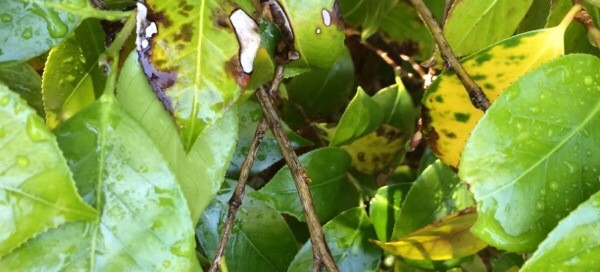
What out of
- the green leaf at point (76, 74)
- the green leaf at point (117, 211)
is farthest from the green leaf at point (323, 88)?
the green leaf at point (117, 211)

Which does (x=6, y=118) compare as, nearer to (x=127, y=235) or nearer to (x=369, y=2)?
(x=127, y=235)

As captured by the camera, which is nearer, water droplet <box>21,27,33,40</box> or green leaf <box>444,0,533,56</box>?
water droplet <box>21,27,33,40</box>

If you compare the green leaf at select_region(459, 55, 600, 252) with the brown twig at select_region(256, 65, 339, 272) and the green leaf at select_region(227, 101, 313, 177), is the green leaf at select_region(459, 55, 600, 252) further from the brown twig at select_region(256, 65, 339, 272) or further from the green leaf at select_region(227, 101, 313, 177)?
the green leaf at select_region(227, 101, 313, 177)

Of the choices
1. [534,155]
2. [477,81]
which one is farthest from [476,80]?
[534,155]

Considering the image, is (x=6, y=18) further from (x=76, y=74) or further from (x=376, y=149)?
(x=376, y=149)

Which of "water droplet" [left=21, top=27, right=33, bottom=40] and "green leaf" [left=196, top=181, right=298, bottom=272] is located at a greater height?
"water droplet" [left=21, top=27, right=33, bottom=40]

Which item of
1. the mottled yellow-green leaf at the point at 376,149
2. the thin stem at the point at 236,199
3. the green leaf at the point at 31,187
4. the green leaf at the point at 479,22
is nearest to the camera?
the green leaf at the point at 31,187

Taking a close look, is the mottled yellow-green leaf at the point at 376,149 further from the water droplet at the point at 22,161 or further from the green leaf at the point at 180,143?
the water droplet at the point at 22,161

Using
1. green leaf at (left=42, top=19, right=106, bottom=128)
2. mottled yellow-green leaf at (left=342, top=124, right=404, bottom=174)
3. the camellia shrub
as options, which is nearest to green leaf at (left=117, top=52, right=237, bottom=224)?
the camellia shrub
